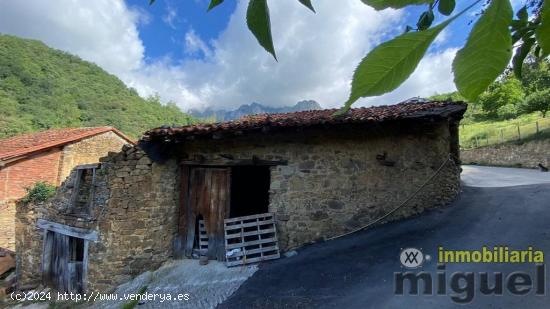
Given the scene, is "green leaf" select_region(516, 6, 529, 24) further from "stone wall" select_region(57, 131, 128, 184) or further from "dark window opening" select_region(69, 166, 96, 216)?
"stone wall" select_region(57, 131, 128, 184)

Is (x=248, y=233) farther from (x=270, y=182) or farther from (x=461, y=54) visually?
(x=461, y=54)

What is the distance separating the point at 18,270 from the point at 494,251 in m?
11.7

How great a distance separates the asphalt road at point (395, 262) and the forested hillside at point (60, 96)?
23009 millimetres

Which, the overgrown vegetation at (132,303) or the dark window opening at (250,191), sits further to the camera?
the dark window opening at (250,191)

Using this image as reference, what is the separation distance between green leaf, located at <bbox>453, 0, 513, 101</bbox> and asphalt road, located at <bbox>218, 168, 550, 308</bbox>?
176 inches

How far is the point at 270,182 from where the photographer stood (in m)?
6.80

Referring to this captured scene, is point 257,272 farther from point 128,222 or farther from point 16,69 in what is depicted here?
point 16,69

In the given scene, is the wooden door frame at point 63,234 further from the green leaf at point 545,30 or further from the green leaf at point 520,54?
the green leaf at point 545,30

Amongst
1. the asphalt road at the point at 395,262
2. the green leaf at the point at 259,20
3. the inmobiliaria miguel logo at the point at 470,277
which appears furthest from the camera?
the asphalt road at the point at 395,262

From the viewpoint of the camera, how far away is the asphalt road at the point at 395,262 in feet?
14.0

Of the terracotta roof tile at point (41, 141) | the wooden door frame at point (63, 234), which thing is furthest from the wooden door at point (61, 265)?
the terracotta roof tile at point (41, 141)

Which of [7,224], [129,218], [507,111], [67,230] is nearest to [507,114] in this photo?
[507,111]

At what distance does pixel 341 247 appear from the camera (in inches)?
243

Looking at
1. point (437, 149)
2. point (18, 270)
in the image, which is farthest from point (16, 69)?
point (437, 149)
